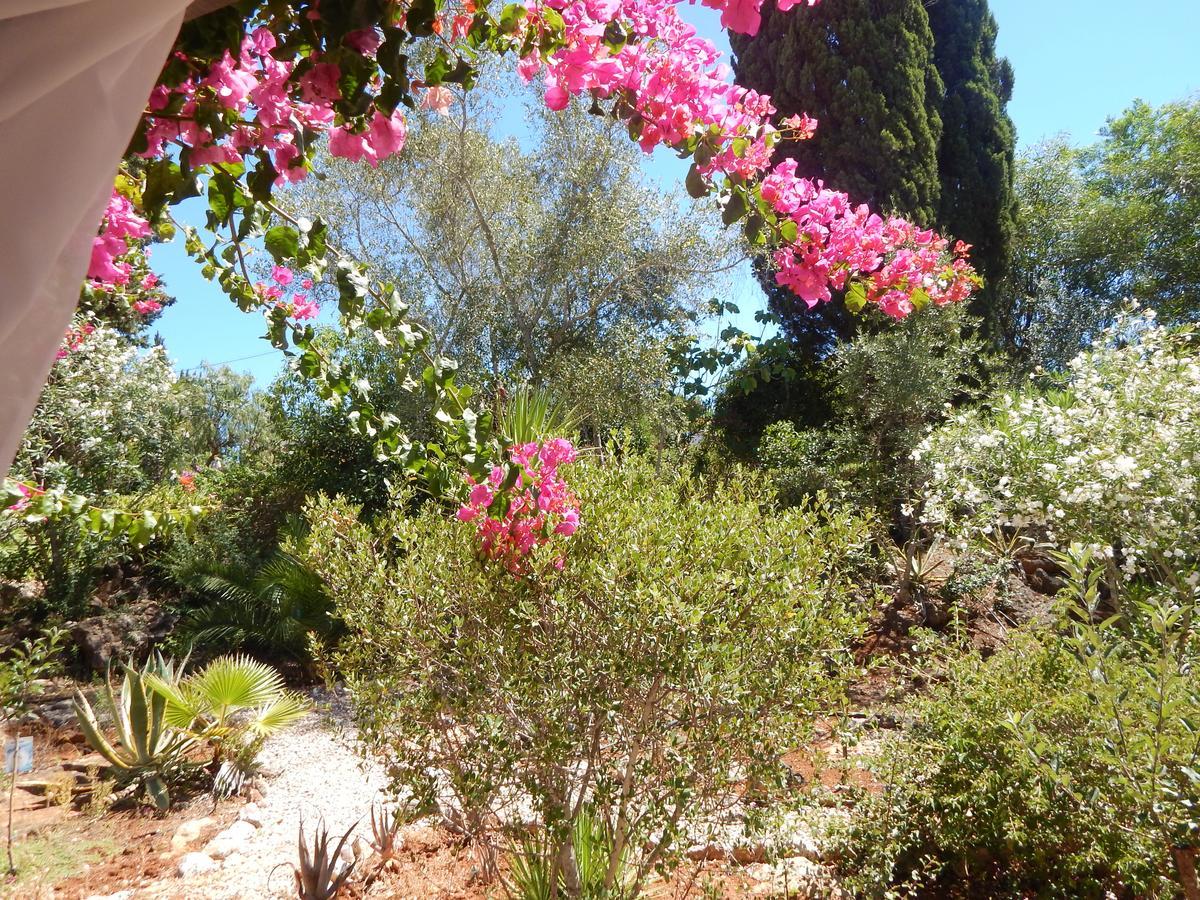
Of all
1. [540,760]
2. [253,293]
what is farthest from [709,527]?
[253,293]

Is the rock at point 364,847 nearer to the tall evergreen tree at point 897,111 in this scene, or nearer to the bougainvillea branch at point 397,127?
the bougainvillea branch at point 397,127

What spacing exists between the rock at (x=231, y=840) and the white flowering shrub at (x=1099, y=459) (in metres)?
5.00

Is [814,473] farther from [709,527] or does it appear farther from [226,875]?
[226,875]

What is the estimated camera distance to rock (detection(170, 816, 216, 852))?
12.5 ft

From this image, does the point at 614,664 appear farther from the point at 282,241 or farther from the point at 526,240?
the point at 526,240

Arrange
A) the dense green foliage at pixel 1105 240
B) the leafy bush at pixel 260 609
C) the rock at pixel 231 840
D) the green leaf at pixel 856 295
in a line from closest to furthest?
the green leaf at pixel 856 295, the rock at pixel 231 840, the leafy bush at pixel 260 609, the dense green foliage at pixel 1105 240

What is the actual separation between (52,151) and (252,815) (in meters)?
4.22

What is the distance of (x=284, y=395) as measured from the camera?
884 cm

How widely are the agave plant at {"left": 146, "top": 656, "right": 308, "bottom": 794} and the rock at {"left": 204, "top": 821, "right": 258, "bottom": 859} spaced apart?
1.74ft

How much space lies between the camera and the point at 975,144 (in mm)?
10508

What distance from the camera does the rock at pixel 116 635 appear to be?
6.79 meters

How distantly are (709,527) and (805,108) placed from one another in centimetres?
936

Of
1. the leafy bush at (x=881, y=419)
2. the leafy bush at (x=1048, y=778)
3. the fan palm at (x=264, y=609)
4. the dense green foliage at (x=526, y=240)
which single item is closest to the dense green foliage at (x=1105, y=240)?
the leafy bush at (x=881, y=419)

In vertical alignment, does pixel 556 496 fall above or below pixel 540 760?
above
